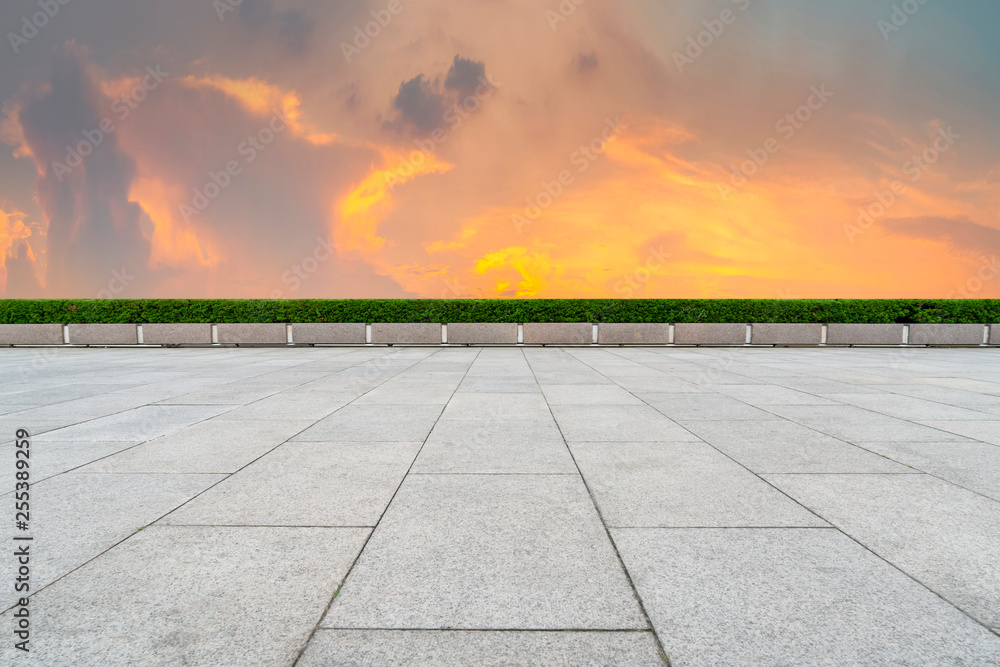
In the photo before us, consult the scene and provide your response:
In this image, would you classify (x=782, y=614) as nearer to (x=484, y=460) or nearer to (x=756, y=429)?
(x=484, y=460)

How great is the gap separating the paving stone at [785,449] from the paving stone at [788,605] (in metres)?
1.60

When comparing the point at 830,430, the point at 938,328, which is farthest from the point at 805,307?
the point at 830,430

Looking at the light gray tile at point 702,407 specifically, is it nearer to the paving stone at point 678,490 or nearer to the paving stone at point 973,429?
the paving stone at point 678,490

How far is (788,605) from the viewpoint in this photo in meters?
2.44

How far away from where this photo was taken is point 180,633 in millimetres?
2246

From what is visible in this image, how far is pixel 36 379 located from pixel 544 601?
41.8 feet

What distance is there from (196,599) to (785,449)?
529cm

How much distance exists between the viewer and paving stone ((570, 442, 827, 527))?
342 cm

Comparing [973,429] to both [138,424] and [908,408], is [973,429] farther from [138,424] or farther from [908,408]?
[138,424]

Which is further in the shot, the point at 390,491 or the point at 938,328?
the point at 938,328

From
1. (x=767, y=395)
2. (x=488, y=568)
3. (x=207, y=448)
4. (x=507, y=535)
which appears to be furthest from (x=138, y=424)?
(x=767, y=395)

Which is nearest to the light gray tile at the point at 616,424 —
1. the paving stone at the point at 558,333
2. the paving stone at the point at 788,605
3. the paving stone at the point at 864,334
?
the paving stone at the point at 788,605

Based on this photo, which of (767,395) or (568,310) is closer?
(767,395)

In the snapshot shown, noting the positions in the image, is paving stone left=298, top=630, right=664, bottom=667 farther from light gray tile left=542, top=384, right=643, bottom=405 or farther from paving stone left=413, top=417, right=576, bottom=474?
light gray tile left=542, top=384, right=643, bottom=405
